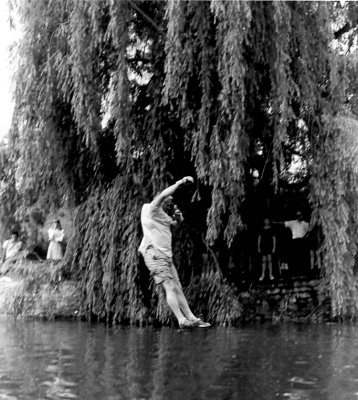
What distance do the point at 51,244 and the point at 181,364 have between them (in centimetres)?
1050

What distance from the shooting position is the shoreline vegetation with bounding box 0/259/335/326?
45.4 ft

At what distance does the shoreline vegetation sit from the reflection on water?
45.1 inches

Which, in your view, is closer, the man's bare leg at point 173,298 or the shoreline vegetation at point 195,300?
the man's bare leg at point 173,298

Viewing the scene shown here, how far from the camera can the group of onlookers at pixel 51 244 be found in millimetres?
18375

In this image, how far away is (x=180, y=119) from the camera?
549 inches

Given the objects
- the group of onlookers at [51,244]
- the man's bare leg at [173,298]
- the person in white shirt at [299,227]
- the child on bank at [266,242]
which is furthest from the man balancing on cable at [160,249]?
the group of onlookers at [51,244]

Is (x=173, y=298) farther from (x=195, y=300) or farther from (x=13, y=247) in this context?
(x=13, y=247)

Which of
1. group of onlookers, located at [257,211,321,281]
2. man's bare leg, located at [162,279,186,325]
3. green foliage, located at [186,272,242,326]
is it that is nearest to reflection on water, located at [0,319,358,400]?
man's bare leg, located at [162,279,186,325]

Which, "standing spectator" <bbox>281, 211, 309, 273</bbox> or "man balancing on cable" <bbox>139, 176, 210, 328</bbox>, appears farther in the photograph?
"standing spectator" <bbox>281, 211, 309, 273</bbox>

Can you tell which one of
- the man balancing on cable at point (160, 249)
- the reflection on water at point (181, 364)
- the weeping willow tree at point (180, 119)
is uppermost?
Result: the weeping willow tree at point (180, 119)

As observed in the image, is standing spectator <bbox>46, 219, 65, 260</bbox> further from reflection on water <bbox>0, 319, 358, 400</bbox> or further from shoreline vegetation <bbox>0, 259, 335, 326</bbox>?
reflection on water <bbox>0, 319, 358, 400</bbox>

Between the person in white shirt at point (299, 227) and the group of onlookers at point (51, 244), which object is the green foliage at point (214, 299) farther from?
the group of onlookers at point (51, 244)

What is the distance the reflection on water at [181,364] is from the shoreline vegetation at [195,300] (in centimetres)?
115

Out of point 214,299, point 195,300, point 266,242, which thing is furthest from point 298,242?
point 195,300
